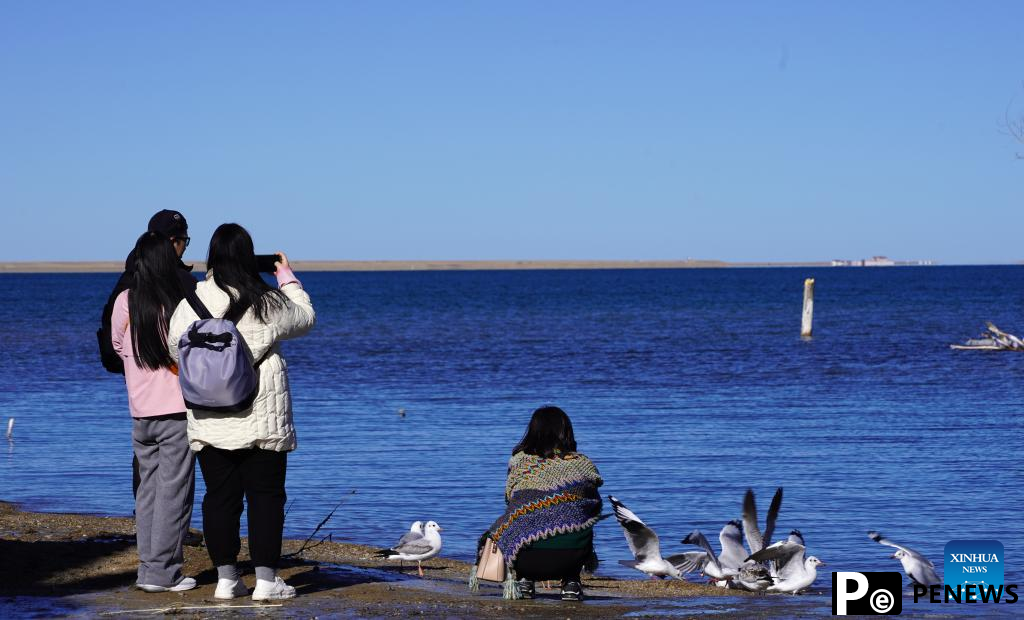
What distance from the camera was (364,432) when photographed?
18047 mm

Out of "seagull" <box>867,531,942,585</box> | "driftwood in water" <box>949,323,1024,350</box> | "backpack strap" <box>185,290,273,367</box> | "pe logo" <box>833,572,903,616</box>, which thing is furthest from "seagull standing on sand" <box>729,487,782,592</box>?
"driftwood in water" <box>949,323,1024,350</box>

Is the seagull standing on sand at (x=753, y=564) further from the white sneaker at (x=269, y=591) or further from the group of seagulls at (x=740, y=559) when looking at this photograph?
the white sneaker at (x=269, y=591)

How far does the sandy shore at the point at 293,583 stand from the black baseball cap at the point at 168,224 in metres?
1.92

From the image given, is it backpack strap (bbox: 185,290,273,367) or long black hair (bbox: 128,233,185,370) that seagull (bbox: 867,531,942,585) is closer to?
backpack strap (bbox: 185,290,273,367)

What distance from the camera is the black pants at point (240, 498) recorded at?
6.10 metres

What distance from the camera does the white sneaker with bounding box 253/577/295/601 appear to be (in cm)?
632

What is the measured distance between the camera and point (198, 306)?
6105 millimetres

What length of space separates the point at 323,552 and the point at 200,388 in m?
3.55

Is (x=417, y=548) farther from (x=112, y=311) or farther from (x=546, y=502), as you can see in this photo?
(x=112, y=311)

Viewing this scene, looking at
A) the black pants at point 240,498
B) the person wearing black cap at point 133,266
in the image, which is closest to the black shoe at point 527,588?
the black pants at point 240,498

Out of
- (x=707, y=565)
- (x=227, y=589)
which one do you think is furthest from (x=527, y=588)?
(x=707, y=565)

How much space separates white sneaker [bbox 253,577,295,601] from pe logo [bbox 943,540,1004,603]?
4.14 metres

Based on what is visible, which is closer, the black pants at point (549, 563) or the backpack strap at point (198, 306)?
the backpack strap at point (198, 306)

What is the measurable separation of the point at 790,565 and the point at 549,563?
2183 millimetres
